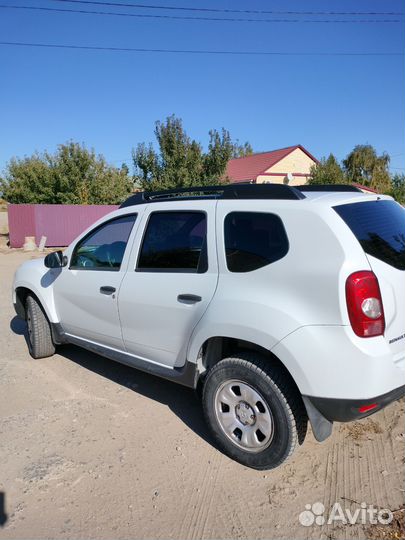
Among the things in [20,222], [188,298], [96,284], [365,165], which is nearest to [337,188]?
[188,298]

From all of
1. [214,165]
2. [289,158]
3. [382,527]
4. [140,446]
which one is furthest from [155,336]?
[289,158]

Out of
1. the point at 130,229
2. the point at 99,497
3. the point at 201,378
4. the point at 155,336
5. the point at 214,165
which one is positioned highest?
the point at 214,165

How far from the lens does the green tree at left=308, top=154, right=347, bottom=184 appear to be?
31.2 metres

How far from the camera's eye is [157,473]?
2.91 meters

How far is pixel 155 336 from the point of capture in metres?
3.39

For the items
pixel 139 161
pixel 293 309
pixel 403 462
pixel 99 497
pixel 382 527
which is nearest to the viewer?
pixel 382 527

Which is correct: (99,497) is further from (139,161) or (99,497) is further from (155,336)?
(139,161)

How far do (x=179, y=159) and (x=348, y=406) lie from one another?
73.5 feet

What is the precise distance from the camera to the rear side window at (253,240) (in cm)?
269

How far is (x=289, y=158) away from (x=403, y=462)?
33.1 metres

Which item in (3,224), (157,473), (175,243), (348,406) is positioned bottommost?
(157,473)

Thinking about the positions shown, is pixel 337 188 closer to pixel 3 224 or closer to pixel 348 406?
pixel 348 406

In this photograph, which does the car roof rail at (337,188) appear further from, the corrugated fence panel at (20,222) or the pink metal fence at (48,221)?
the corrugated fence panel at (20,222)

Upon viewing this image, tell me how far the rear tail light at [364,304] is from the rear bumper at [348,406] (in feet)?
1.22
